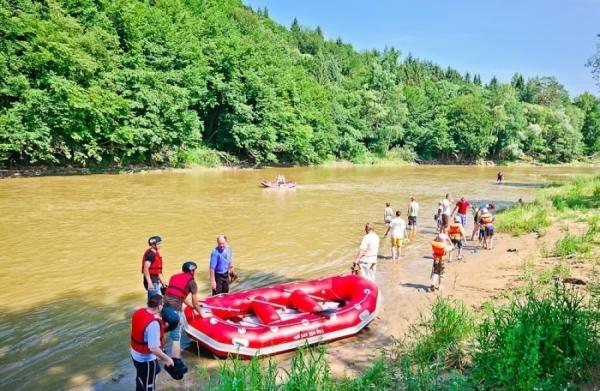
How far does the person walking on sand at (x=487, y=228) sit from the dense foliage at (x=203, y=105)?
97.0ft

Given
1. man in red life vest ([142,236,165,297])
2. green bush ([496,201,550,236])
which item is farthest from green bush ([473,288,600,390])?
green bush ([496,201,550,236])

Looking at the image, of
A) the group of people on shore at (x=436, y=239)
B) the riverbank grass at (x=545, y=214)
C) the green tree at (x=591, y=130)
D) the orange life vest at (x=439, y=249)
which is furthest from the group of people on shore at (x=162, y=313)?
the green tree at (x=591, y=130)

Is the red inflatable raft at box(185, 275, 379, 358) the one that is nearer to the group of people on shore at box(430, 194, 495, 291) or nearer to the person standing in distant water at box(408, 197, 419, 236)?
the group of people on shore at box(430, 194, 495, 291)

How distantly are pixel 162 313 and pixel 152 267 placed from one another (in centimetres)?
145

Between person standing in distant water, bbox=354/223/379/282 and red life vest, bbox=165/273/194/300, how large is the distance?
4.58 meters

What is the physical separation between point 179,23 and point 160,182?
27465mm

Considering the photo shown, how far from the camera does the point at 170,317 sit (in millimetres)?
6797

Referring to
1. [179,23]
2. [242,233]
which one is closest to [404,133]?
[179,23]

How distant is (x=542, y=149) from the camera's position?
273ft

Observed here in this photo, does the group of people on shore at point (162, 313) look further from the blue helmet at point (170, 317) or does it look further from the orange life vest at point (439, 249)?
the orange life vest at point (439, 249)

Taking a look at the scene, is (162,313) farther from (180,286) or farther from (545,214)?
(545,214)

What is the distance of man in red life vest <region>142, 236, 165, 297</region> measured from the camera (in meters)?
7.96

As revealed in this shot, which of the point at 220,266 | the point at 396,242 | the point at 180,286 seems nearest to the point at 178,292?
the point at 180,286

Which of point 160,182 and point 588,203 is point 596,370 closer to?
point 588,203
